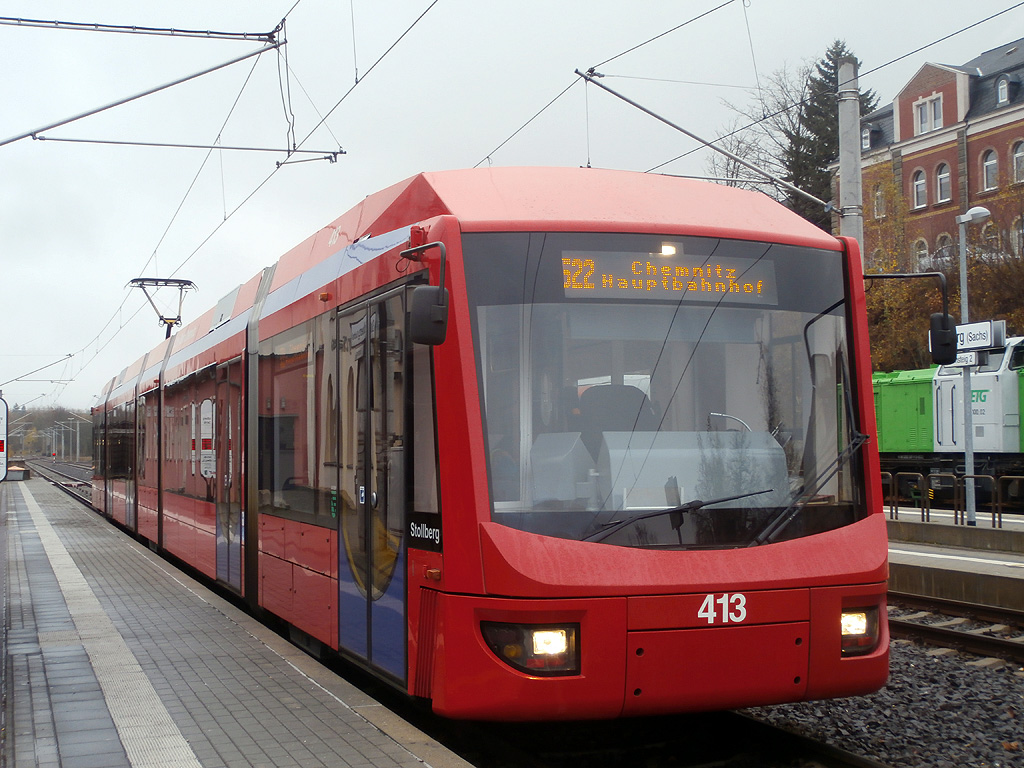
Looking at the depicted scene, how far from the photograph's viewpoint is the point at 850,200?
14500 mm

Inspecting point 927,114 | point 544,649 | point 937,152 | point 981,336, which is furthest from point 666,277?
point 927,114

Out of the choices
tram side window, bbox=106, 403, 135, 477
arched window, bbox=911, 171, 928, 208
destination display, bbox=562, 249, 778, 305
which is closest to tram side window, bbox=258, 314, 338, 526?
destination display, bbox=562, 249, 778, 305

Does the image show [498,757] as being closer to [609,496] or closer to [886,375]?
[609,496]

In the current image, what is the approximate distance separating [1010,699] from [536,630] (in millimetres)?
4050

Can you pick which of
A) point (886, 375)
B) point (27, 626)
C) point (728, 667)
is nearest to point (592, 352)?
point (728, 667)

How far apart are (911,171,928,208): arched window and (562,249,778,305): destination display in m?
46.3

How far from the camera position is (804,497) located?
577 centimetres

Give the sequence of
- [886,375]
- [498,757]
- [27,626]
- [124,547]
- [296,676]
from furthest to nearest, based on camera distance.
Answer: [886,375], [124,547], [27,626], [296,676], [498,757]

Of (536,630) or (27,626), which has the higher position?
(536,630)

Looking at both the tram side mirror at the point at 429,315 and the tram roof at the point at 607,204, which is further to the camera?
the tram roof at the point at 607,204

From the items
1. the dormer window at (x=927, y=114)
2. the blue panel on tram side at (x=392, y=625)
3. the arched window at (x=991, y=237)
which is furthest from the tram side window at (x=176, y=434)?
the dormer window at (x=927, y=114)

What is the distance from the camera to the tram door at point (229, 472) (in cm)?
1101

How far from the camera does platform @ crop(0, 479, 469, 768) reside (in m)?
5.43

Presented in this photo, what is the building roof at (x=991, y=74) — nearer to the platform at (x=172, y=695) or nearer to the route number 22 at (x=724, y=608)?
the platform at (x=172, y=695)
